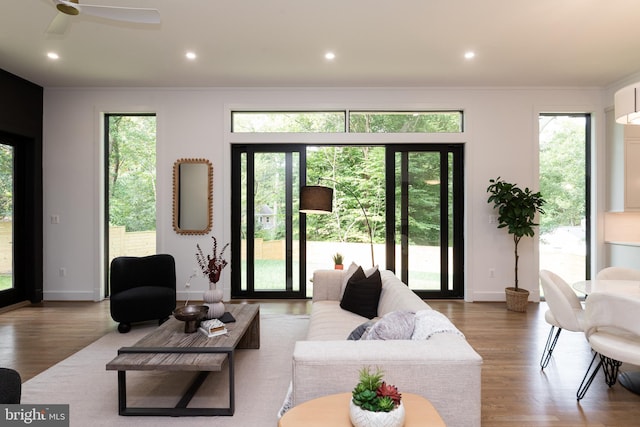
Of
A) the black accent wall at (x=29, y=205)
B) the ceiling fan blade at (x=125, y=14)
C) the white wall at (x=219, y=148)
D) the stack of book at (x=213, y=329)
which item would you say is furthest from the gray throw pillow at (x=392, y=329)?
the black accent wall at (x=29, y=205)

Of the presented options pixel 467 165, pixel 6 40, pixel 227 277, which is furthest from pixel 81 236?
pixel 467 165

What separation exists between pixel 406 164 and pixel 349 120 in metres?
1.08

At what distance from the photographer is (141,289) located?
379 centimetres

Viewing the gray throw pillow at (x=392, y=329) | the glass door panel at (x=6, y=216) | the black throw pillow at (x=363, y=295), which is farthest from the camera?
the glass door panel at (x=6, y=216)

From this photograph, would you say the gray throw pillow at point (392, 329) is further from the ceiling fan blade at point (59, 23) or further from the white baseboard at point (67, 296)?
the white baseboard at point (67, 296)

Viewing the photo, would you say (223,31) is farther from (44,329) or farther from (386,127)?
(44,329)

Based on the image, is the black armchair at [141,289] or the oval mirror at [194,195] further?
the oval mirror at [194,195]

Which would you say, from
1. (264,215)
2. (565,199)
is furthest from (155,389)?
(565,199)

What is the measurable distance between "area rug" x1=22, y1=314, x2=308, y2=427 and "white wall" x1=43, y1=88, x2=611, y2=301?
2142mm

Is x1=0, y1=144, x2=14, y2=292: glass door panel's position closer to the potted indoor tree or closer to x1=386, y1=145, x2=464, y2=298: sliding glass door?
x1=386, y1=145, x2=464, y2=298: sliding glass door

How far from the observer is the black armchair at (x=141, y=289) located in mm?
3568

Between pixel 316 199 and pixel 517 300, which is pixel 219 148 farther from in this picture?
pixel 517 300

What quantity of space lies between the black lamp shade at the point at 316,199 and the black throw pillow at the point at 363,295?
33.1 inches

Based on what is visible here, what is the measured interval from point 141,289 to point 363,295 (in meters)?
2.55
